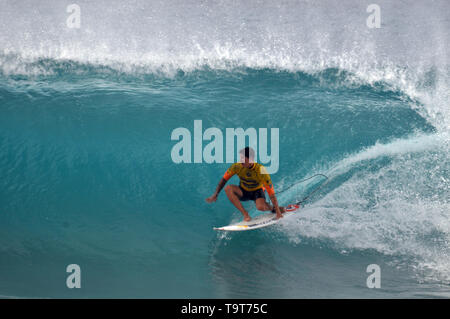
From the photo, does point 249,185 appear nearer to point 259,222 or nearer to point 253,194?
point 253,194

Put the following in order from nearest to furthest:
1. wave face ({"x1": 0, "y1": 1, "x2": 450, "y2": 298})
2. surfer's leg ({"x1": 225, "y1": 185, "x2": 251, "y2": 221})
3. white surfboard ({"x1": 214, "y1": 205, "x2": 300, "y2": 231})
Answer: wave face ({"x1": 0, "y1": 1, "x2": 450, "y2": 298}) < white surfboard ({"x1": 214, "y1": 205, "x2": 300, "y2": 231}) < surfer's leg ({"x1": 225, "y1": 185, "x2": 251, "y2": 221})

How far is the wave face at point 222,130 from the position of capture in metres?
4.71

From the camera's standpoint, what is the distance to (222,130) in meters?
7.11

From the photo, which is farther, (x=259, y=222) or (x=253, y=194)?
(x=253, y=194)

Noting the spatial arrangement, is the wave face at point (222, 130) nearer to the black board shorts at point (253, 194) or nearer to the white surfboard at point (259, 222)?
the white surfboard at point (259, 222)

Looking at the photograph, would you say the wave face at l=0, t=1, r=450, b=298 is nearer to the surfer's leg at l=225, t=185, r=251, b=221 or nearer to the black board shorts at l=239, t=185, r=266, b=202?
the surfer's leg at l=225, t=185, r=251, b=221

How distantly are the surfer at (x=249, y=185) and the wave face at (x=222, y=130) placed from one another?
1.52ft

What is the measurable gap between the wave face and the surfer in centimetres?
46

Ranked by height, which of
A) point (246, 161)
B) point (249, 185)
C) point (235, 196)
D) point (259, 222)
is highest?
point (246, 161)

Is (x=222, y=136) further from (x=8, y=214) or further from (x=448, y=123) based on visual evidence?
(x=448, y=123)

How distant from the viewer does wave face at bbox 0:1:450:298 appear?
186 inches

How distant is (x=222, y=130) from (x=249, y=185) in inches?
87.3

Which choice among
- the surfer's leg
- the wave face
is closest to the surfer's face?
the surfer's leg


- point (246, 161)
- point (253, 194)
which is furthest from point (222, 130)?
point (246, 161)
